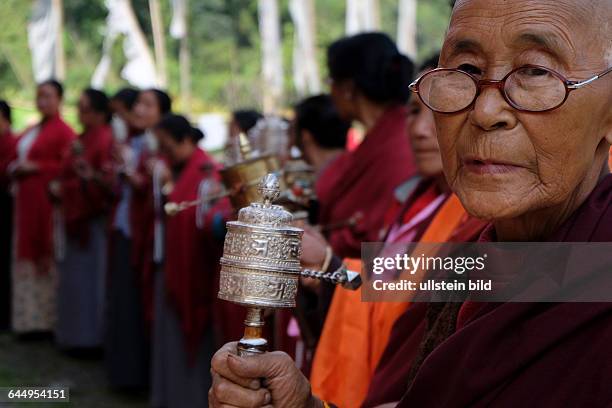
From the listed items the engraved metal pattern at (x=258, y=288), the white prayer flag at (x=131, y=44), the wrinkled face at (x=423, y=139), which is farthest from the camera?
the white prayer flag at (x=131, y=44)

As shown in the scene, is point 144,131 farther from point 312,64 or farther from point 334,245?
point 312,64

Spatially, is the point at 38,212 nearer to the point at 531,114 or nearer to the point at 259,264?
the point at 259,264

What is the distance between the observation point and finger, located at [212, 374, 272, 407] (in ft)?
4.02

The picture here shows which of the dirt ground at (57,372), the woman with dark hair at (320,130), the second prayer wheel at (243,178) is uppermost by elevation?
the woman with dark hair at (320,130)

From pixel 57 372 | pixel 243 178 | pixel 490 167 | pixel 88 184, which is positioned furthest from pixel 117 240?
pixel 490 167

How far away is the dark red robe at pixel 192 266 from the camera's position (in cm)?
479

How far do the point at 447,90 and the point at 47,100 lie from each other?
6436 mm

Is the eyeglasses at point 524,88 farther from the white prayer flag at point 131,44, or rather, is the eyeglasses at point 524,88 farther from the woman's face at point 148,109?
the white prayer flag at point 131,44

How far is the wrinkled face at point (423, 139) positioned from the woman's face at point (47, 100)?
17.2 ft

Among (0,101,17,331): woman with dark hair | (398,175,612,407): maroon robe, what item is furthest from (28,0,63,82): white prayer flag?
(398,175,612,407): maroon robe

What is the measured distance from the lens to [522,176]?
1210mm

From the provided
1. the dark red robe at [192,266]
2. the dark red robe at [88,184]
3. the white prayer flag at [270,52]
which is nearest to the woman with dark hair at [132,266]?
the dark red robe at [88,184]

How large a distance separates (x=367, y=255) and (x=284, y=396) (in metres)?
0.61

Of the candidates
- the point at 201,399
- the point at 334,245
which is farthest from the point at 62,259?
the point at 334,245
